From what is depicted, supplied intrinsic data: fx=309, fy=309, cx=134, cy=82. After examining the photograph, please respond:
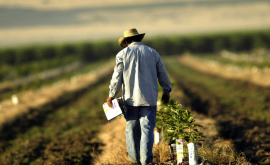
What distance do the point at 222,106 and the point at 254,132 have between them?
13.4ft

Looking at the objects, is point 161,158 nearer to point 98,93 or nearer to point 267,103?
point 267,103

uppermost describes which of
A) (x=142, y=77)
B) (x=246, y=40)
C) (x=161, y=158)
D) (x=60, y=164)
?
(x=142, y=77)

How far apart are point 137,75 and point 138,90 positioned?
217 mm

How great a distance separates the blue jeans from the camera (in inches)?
170

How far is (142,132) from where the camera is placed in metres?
4.42

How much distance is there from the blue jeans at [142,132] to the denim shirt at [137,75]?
14cm

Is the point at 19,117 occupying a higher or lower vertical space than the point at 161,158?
lower

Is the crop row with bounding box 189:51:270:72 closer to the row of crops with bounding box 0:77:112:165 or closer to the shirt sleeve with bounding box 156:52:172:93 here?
the row of crops with bounding box 0:77:112:165

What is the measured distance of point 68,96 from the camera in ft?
53.3

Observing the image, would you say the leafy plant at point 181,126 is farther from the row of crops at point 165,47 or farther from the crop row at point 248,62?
the row of crops at point 165,47

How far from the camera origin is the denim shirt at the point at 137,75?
4414 millimetres

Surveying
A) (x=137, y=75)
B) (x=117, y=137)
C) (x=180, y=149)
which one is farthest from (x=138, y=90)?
(x=117, y=137)

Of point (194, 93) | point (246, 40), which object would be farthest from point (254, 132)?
point (246, 40)

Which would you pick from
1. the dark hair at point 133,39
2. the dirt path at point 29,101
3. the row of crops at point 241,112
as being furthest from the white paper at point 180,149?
the dirt path at point 29,101
